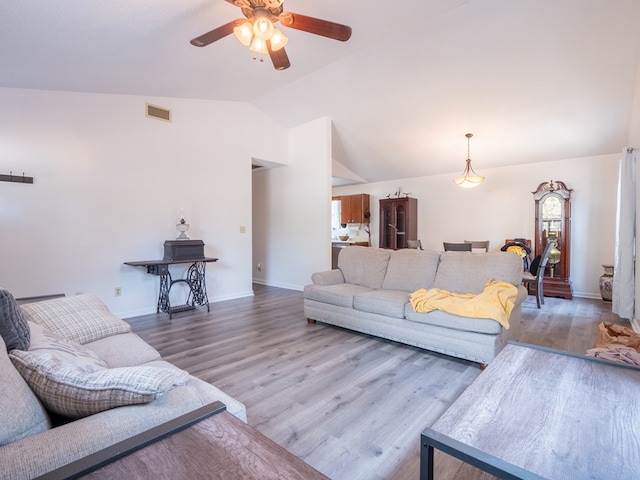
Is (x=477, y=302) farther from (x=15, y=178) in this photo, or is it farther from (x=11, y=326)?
(x=15, y=178)

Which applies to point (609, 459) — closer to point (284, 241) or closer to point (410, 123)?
point (410, 123)

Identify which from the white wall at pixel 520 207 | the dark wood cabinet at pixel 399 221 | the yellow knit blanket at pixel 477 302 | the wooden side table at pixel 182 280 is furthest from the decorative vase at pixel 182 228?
the white wall at pixel 520 207

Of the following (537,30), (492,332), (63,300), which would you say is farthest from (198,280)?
(537,30)

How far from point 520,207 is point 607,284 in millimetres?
1711

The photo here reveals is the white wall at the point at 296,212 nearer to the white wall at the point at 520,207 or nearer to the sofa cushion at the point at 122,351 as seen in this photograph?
the white wall at the point at 520,207

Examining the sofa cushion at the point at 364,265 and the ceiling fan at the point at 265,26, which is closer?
the ceiling fan at the point at 265,26

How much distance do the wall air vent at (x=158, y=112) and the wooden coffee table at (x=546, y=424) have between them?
4677 mm

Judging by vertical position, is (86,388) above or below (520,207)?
below

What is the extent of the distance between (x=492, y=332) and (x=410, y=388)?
80 cm

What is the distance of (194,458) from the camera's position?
2.44 feet

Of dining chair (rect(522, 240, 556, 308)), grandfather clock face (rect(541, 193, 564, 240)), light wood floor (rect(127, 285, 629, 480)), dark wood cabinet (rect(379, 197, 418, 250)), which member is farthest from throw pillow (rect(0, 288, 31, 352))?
dark wood cabinet (rect(379, 197, 418, 250))

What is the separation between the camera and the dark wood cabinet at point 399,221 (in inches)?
269

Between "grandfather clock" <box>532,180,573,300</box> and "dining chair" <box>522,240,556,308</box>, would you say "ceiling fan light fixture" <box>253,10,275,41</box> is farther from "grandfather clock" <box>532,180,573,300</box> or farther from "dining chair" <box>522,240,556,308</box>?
"grandfather clock" <box>532,180,573,300</box>

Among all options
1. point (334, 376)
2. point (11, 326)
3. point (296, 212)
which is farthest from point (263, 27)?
point (296, 212)
